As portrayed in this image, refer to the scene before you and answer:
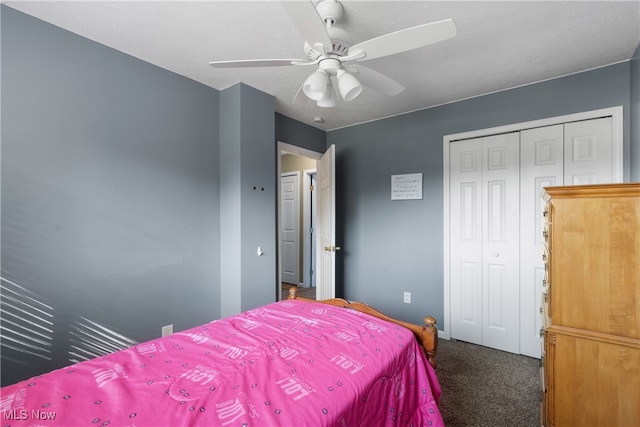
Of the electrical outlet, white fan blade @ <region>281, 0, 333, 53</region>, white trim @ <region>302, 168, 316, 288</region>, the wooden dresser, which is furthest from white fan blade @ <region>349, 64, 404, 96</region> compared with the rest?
white trim @ <region>302, 168, 316, 288</region>

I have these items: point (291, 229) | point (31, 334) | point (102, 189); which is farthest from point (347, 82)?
point (291, 229)

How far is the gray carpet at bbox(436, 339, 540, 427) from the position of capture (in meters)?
1.90

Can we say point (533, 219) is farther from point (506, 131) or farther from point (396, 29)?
point (396, 29)

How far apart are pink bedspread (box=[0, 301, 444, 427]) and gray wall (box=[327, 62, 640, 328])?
175 centimetres

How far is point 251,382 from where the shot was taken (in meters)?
1.12

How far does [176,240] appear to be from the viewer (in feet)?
7.99

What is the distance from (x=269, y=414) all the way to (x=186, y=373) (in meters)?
0.44

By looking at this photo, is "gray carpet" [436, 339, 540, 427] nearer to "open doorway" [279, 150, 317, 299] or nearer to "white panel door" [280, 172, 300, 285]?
"open doorway" [279, 150, 317, 299]

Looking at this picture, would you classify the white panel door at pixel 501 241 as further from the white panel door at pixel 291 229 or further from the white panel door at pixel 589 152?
the white panel door at pixel 291 229

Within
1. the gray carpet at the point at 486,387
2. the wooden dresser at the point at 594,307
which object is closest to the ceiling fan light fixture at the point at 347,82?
the wooden dresser at the point at 594,307

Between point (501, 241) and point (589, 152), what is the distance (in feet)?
3.18

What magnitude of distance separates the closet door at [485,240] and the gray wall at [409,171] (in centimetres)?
17

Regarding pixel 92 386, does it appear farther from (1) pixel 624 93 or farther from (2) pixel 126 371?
(1) pixel 624 93

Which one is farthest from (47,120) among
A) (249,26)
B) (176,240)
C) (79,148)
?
(249,26)
